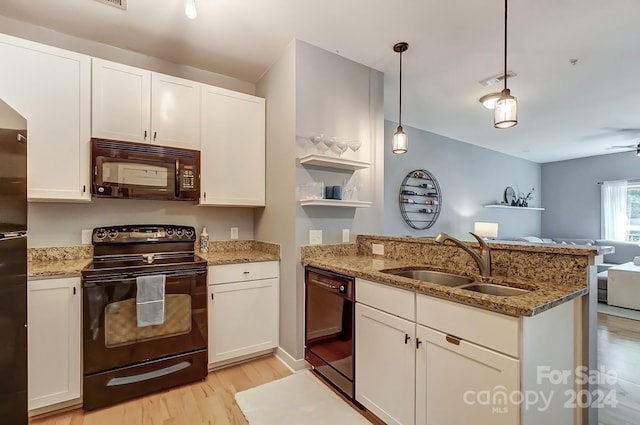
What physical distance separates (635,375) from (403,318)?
2384 mm

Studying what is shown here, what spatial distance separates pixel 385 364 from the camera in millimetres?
1763

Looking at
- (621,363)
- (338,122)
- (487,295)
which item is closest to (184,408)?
(487,295)

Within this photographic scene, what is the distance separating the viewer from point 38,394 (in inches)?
72.4

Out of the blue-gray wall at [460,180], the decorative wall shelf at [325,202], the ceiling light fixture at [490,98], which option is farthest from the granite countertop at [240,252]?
the ceiling light fixture at [490,98]

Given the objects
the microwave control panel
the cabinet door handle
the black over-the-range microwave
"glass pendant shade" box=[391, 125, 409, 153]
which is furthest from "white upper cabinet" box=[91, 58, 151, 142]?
the cabinet door handle

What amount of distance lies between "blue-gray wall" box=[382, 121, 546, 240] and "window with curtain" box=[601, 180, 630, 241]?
1332mm

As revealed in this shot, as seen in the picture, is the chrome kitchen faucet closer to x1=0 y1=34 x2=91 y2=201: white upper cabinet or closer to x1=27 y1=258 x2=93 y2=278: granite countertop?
x1=27 y1=258 x2=93 y2=278: granite countertop

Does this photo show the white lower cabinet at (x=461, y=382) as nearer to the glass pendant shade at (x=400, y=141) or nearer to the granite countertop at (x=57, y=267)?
the glass pendant shade at (x=400, y=141)

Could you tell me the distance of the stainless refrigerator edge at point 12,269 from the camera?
132cm

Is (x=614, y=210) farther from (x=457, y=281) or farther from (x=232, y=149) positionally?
(x=232, y=149)

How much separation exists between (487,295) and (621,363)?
256cm

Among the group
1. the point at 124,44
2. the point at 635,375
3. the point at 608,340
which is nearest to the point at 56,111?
the point at 124,44

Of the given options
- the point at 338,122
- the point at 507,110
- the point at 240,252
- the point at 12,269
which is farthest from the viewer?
the point at 240,252

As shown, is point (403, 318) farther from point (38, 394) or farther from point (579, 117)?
point (579, 117)
